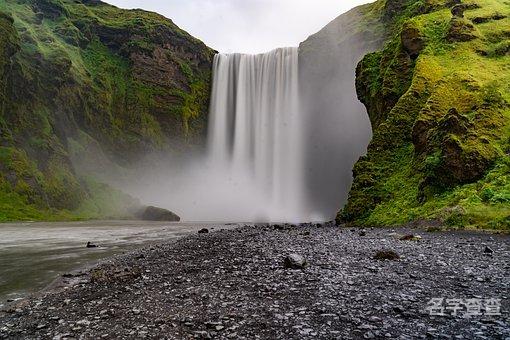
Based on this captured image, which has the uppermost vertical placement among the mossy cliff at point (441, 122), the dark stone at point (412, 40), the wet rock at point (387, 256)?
the dark stone at point (412, 40)

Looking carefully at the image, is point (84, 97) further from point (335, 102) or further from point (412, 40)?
point (412, 40)

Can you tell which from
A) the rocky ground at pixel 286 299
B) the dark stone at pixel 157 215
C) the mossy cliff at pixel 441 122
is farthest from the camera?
the dark stone at pixel 157 215

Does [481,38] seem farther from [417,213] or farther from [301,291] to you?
[301,291]

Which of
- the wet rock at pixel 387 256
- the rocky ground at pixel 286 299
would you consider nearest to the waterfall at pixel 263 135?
the wet rock at pixel 387 256

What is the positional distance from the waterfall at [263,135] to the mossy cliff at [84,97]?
26.9 feet

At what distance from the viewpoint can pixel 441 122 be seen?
92.1 ft

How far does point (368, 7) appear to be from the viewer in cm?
8400

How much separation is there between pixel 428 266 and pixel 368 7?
8361 centimetres

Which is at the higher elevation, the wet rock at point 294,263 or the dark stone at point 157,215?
the dark stone at point 157,215

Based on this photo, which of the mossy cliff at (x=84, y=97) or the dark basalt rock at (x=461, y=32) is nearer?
the dark basalt rock at (x=461, y=32)

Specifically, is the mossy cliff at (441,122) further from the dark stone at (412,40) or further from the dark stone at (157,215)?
the dark stone at (157,215)

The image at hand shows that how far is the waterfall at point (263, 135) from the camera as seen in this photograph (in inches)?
3100

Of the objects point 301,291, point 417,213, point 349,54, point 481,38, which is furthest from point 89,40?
point 301,291

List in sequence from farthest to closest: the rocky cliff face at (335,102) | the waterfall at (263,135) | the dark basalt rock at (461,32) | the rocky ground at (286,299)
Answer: the waterfall at (263,135), the rocky cliff face at (335,102), the dark basalt rock at (461,32), the rocky ground at (286,299)
